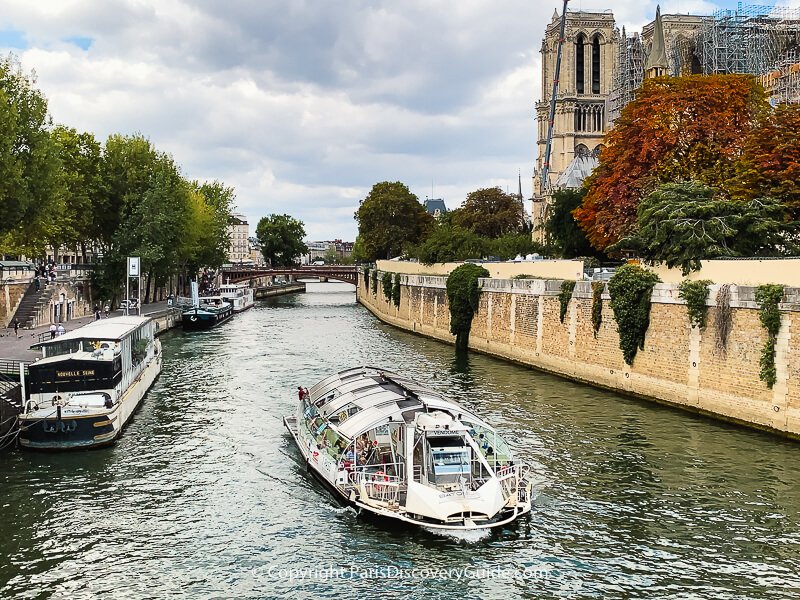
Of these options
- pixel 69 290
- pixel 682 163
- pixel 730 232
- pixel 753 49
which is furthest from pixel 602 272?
pixel 753 49

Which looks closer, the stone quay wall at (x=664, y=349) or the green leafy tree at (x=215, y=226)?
the stone quay wall at (x=664, y=349)

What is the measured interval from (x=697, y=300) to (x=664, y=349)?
2668mm

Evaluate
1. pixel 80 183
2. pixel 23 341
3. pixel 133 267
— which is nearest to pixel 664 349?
pixel 23 341

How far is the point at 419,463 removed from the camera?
1783 cm

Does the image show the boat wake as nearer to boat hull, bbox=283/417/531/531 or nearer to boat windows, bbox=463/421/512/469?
boat hull, bbox=283/417/531/531

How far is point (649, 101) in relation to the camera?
4025cm

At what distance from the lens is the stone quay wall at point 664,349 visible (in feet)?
79.6

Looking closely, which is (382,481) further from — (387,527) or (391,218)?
(391,218)

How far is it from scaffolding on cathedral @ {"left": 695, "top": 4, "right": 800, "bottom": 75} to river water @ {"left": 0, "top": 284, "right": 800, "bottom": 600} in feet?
183

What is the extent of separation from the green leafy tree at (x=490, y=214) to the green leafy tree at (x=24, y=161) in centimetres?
5690

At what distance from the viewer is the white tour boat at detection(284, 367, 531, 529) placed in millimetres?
16734

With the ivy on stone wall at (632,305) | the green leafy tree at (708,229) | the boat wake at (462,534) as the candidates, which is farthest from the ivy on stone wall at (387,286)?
the boat wake at (462,534)

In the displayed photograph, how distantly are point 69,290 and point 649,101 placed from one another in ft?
126

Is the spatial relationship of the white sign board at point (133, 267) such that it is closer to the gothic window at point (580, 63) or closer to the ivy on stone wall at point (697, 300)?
the ivy on stone wall at point (697, 300)
